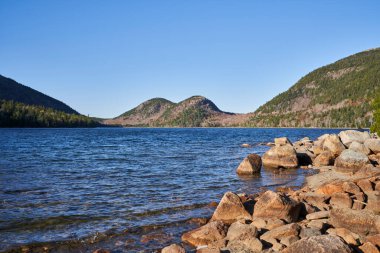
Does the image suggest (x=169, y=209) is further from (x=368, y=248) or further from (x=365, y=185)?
(x=365, y=185)

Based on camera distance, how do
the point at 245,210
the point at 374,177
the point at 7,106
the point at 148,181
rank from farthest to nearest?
the point at 7,106 → the point at 148,181 → the point at 374,177 → the point at 245,210

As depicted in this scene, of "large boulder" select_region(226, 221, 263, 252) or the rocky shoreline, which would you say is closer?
the rocky shoreline

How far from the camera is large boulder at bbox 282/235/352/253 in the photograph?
7.99 metres

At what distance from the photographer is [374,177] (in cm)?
1812

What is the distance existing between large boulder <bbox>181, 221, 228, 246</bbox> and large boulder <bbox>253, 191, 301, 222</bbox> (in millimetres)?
1920

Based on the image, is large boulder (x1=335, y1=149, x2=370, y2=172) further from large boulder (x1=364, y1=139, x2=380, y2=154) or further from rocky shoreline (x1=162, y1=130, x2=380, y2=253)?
rocky shoreline (x1=162, y1=130, x2=380, y2=253)

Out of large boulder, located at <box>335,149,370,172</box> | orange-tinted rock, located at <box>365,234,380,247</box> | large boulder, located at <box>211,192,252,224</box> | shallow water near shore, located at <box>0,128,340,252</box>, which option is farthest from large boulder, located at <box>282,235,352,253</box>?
large boulder, located at <box>335,149,370,172</box>

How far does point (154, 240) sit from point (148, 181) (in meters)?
11.9

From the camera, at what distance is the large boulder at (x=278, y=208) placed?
41.8 ft

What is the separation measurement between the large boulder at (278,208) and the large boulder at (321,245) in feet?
13.8

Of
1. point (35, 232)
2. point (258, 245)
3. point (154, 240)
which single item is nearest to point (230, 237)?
point (258, 245)

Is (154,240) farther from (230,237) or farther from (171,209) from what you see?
(171,209)

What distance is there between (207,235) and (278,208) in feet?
9.97

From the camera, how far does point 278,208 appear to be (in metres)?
12.8
